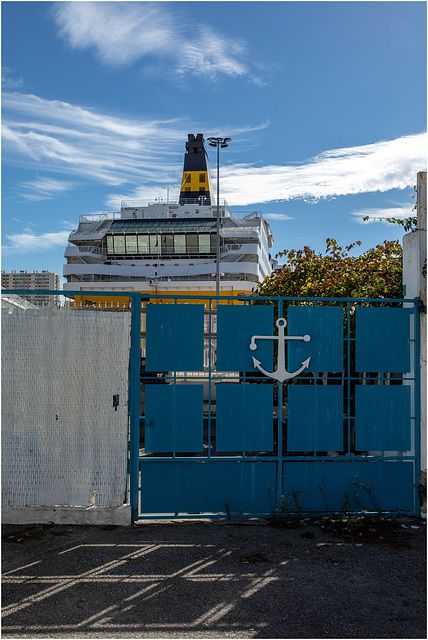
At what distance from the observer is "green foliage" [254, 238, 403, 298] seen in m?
9.12

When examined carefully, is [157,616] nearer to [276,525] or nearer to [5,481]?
[276,525]

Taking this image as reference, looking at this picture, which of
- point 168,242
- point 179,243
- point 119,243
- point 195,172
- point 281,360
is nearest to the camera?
point 281,360

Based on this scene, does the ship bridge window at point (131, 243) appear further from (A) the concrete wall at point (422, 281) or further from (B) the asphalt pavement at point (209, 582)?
(B) the asphalt pavement at point (209, 582)

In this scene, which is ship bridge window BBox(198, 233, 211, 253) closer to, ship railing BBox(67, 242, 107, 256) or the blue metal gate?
ship railing BBox(67, 242, 107, 256)

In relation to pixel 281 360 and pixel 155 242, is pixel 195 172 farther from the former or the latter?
pixel 281 360

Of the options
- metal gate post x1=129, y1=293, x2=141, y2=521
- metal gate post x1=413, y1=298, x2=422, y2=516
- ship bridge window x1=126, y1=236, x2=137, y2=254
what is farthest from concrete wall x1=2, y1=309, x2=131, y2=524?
ship bridge window x1=126, y1=236, x2=137, y2=254

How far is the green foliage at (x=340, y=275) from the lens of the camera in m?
9.12

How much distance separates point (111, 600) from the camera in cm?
450

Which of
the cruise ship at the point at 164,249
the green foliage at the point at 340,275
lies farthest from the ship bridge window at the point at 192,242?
the green foliage at the point at 340,275

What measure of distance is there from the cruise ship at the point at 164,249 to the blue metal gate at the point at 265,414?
146ft

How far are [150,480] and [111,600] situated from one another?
6.43ft

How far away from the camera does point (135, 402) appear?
6375 millimetres

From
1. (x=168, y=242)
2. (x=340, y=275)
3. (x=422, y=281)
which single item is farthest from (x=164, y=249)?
(x=422, y=281)

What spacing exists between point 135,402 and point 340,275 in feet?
20.1
